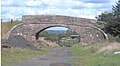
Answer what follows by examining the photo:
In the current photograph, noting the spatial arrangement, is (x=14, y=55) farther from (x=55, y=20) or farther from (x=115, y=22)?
(x=55, y=20)

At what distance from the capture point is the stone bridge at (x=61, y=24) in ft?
180

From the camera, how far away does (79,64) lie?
18703mm

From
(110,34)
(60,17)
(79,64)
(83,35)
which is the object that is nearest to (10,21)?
(60,17)

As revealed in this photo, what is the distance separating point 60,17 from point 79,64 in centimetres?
3688

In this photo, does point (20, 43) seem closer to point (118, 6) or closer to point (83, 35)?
point (118, 6)

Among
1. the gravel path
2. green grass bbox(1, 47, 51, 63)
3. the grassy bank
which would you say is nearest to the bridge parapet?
green grass bbox(1, 47, 51, 63)

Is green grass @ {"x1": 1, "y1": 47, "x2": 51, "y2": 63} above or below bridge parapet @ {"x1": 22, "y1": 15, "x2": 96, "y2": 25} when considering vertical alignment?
below

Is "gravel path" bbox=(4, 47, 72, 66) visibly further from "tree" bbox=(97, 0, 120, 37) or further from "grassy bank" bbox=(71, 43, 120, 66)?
"tree" bbox=(97, 0, 120, 37)

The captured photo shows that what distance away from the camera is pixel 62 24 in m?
55.8

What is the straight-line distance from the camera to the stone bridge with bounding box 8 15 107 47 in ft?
180

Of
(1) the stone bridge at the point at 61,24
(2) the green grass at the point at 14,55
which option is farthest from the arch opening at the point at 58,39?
(2) the green grass at the point at 14,55

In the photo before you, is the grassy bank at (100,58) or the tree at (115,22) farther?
the tree at (115,22)

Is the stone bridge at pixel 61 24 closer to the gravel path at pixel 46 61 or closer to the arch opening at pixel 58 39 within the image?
the arch opening at pixel 58 39

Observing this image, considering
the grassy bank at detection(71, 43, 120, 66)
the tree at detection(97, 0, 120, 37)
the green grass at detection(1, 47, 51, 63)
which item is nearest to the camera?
the grassy bank at detection(71, 43, 120, 66)
